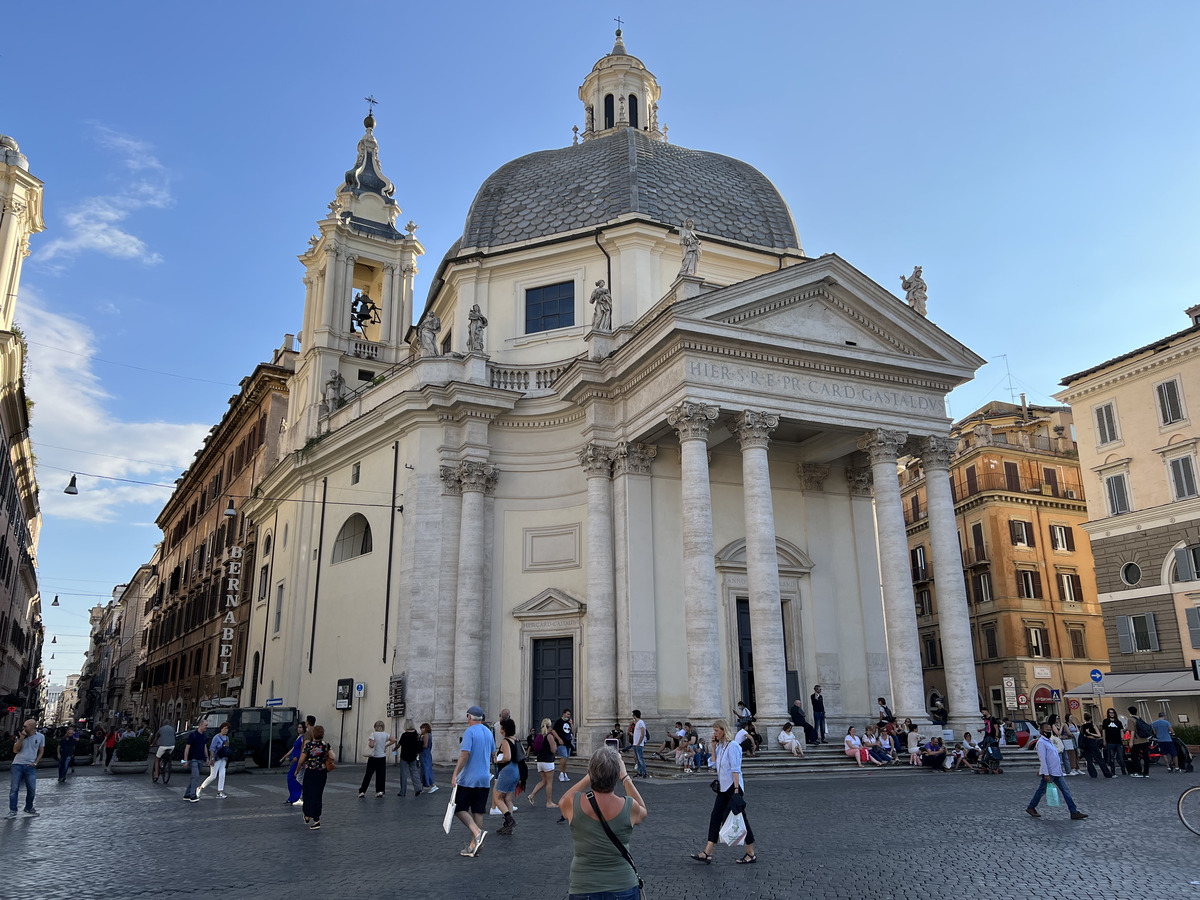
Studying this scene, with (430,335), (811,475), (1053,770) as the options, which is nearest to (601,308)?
(430,335)

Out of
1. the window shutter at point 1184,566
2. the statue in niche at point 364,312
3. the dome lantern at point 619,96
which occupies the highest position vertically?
the dome lantern at point 619,96

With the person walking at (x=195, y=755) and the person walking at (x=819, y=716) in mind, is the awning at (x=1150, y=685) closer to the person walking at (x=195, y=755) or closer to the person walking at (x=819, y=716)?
the person walking at (x=819, y=716)

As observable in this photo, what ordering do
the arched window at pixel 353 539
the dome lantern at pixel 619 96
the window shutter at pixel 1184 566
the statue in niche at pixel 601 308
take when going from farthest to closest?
the dome lantern at pixel 619 96 < the window shutter at pixel 1184 566 < the arched window at pixel 353 539 < the statue in niche at pixel 601 308

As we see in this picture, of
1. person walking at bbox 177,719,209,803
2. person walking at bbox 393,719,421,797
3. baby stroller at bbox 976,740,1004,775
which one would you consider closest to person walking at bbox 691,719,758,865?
person walking at bbox 393,719,421,797

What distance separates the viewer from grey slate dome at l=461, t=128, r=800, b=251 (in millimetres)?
27797

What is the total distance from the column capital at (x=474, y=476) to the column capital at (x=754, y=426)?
23.2 feet

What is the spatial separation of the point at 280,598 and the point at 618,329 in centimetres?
1669

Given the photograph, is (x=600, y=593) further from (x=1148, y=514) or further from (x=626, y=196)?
(x=1148, y=514)

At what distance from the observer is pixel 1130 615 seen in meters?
30.0

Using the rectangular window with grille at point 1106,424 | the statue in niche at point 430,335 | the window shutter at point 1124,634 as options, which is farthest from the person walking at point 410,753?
the rectangular window with grille at point 1106,424

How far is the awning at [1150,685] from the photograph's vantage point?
2752 cm

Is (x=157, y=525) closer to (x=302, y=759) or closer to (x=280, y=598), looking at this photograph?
(x=280, y=598)

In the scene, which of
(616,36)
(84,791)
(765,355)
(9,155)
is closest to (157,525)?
(9,155)

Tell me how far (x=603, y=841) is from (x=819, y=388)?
18394 mm
